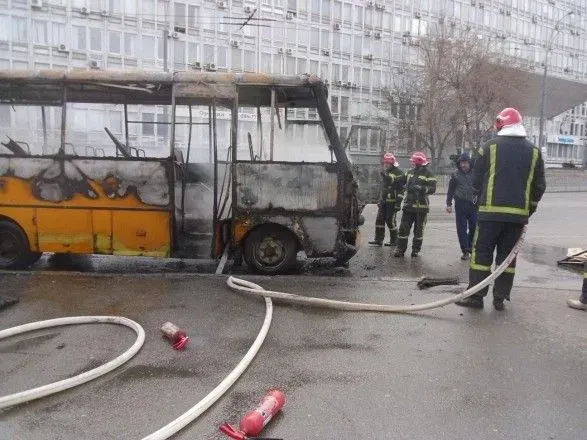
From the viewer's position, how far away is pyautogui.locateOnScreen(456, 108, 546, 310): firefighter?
5.63 meters

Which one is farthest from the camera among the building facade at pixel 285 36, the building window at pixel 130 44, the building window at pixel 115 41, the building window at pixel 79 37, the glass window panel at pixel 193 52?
the glass window panel at pixel 193 52

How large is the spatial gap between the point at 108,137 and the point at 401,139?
40415 millimetres

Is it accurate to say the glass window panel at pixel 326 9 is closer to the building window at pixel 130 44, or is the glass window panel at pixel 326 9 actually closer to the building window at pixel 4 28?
the building window at pixel 130 44

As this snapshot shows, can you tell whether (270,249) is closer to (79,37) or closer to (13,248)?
(13,248)

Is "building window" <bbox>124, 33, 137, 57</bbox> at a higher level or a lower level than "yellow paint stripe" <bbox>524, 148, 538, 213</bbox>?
higher

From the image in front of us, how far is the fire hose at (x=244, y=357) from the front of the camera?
11.3ft

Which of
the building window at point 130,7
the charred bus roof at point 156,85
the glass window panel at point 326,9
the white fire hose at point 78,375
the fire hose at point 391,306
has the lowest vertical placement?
the white fire hose at point 78,375

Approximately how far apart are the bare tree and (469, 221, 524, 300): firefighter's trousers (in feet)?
105

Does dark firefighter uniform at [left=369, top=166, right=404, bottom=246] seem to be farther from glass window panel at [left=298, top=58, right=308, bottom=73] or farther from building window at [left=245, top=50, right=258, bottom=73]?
glass window panel at [left=298, top=58, right=308, bottom=73]

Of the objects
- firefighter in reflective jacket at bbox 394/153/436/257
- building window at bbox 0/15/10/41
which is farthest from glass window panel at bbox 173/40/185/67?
firefighter in reflective jacket at bbox 394/153/436/257

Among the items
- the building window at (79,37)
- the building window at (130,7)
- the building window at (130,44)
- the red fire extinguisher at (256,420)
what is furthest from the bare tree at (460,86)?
the red fire extinguisher at (256,420)

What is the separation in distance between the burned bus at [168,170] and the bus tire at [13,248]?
2cm

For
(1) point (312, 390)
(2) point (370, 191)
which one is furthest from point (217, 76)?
(2) point (370, 191)

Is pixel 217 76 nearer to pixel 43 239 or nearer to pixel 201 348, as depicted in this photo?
pixel 43 239
